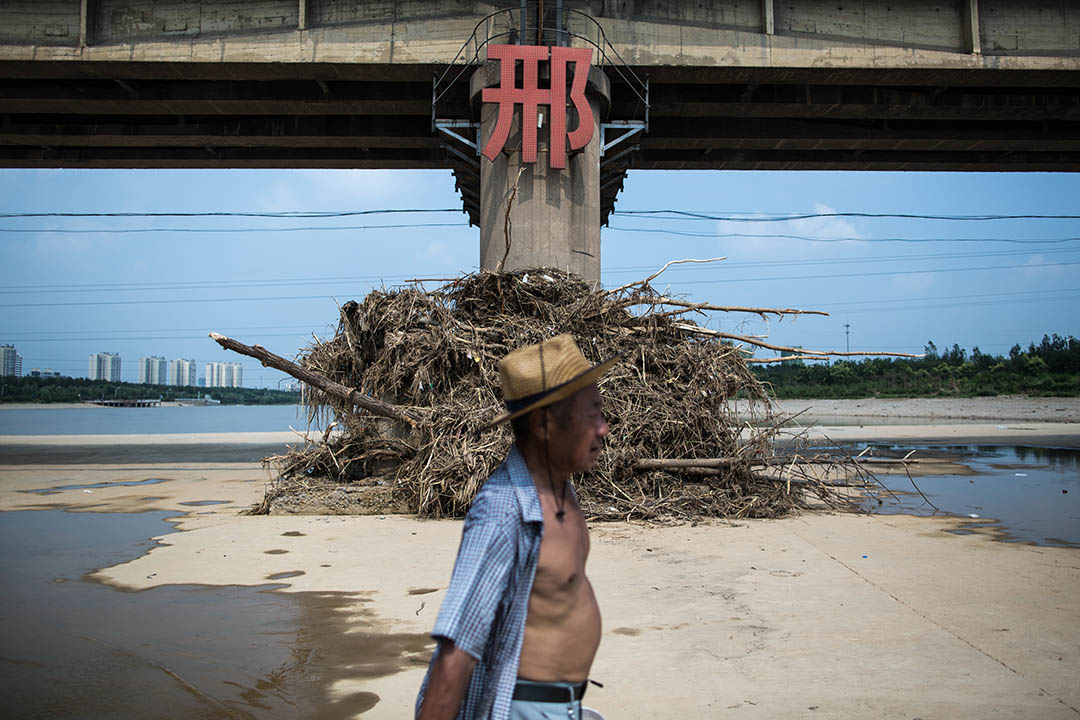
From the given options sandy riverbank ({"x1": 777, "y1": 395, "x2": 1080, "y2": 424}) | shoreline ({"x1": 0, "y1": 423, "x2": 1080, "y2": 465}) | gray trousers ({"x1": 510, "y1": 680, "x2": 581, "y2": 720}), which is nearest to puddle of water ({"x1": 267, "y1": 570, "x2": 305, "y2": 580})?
gray trousers ({"x1": 510, "y1": 680, "x2": 581, "y2": 720})

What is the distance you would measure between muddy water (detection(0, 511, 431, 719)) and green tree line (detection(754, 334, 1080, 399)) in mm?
42593

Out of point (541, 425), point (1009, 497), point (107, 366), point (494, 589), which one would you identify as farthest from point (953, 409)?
point (107, 366)

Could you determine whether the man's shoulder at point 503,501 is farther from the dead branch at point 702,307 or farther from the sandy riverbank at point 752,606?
the dead branch at point 702,307

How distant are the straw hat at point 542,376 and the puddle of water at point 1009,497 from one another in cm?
720

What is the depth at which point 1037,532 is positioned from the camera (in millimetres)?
7934

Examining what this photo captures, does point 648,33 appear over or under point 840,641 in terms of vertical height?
over

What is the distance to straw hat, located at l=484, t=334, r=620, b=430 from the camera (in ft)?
6.43

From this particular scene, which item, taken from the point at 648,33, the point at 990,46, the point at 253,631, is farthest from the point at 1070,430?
the point at 253,631

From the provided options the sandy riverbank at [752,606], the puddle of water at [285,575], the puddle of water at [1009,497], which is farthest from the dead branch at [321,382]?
the puddle of water at [1009,497]

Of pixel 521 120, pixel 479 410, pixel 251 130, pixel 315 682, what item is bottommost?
pixel 315 682

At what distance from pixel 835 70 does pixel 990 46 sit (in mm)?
3039

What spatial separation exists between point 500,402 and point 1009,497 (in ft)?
22.5

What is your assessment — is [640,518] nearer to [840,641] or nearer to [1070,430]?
[840,641]

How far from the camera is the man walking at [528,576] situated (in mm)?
1762
